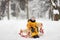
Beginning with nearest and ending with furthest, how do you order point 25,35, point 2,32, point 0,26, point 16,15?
1. point 25,35
2. point 2,32
3. point 0,26
4. point 16,15

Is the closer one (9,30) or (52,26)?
(9,30)

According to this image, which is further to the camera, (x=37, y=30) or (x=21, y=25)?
(x=21, y=25)

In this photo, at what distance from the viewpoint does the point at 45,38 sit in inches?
440

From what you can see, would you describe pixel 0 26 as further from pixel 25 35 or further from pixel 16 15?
pixel 16 15

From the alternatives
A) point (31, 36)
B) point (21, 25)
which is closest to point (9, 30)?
point (21, 25)

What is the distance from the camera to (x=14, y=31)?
13430 millimetres

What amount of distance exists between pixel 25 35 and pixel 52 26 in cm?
364

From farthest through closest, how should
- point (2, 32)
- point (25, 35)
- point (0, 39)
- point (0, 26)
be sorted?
point (0, 26) < point (2, 32) < point (25, 35) < point (0, 39)

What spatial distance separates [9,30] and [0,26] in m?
1.32

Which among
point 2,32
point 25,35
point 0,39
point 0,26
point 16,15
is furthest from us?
point 16,15

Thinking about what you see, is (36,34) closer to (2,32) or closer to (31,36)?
(31,36)

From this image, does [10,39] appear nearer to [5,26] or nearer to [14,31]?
[14,31]

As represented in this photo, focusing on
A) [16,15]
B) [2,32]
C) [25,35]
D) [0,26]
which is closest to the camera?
[25,35]

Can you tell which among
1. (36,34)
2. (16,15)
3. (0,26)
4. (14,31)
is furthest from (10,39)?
(16,15)
